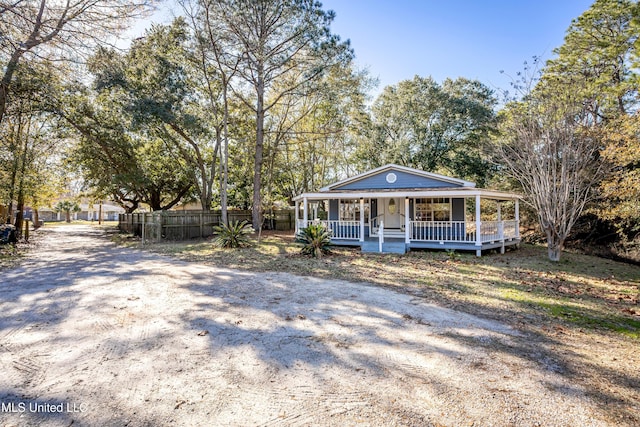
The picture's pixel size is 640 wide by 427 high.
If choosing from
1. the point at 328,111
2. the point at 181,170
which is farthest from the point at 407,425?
the point at 181,170

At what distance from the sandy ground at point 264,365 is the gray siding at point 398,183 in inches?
412

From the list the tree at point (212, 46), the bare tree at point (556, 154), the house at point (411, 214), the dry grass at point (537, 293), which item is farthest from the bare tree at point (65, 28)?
the bare tree at point (556, 154)

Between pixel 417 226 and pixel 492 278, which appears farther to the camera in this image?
pixel 417 226

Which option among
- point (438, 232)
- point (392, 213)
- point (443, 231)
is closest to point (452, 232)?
point (443, 231)

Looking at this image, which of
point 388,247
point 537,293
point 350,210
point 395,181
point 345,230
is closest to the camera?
point 537,293

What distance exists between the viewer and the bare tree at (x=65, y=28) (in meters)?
11.6

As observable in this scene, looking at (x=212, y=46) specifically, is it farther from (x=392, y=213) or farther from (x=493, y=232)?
(x=493, y=232)

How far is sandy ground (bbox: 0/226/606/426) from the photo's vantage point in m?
2.59

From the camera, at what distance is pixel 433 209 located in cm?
1535

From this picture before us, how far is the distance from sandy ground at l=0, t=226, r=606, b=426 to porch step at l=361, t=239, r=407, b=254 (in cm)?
732

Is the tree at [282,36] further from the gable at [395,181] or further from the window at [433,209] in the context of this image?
the window at [433,209]

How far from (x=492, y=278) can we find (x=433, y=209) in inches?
282

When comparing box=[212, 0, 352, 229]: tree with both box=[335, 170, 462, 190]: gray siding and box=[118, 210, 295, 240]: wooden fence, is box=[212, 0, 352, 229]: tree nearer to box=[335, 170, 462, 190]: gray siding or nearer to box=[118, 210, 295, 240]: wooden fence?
box=[335, 170, 462, 190]: gray siding

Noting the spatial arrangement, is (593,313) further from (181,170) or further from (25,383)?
(181,170)
